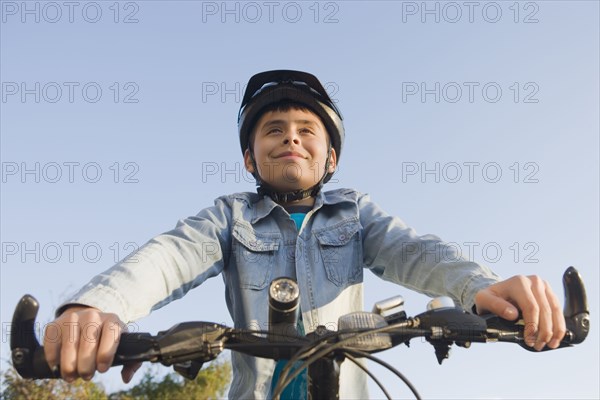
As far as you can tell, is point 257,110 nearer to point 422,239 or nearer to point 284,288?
point 422,239

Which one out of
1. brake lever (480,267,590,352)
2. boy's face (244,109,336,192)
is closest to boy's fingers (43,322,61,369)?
brake lever (480,267,590,352)

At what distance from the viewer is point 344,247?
10.6ft

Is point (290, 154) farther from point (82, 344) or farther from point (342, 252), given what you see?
point (82, 344)

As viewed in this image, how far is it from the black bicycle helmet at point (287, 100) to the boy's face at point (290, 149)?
0.15ft

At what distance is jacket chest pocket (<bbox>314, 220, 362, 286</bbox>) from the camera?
10.3 feet

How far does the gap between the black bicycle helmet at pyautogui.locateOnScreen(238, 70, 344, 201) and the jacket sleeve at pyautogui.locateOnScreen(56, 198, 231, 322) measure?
51 centimetres

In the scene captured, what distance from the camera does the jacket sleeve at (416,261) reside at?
259 centimetres

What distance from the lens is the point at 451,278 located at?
269cm

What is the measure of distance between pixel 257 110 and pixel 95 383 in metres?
15.7

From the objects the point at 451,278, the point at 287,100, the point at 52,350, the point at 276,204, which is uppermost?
the point at 287,100

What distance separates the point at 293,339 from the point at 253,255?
1285 millimetres

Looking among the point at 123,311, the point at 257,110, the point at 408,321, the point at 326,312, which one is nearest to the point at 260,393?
the point at 326,312

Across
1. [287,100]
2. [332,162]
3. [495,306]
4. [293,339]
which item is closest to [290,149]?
[287,100]

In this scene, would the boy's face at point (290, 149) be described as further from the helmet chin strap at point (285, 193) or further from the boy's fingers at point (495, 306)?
the boy's fingers at point (495, 306)
